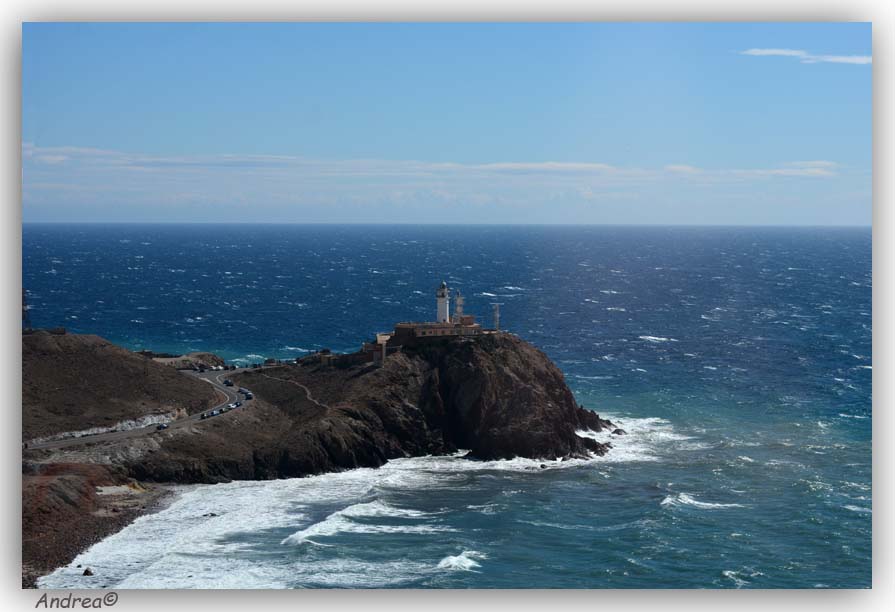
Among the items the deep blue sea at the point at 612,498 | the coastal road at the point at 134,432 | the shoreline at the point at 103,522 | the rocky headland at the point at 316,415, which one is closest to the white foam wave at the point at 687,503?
the deep blue sea at the point at 612,498

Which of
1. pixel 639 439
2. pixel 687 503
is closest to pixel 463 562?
pixel 687 503

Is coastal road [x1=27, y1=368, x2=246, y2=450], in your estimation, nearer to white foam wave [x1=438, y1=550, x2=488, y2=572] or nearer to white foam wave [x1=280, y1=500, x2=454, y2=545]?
white foam wave [x1=280, y1=500, x2=454, y2=545]

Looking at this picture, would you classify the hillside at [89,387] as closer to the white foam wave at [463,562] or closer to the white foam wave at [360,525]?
the white foam wave at [360,525]

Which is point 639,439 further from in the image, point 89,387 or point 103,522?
point 103,522

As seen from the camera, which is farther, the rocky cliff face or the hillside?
the hillside

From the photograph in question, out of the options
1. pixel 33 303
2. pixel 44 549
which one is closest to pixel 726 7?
pixel 44 549

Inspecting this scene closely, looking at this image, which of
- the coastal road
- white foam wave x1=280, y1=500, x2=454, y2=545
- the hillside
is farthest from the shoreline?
white foam wave x1=280, y1=500, x2=454, y2=545
